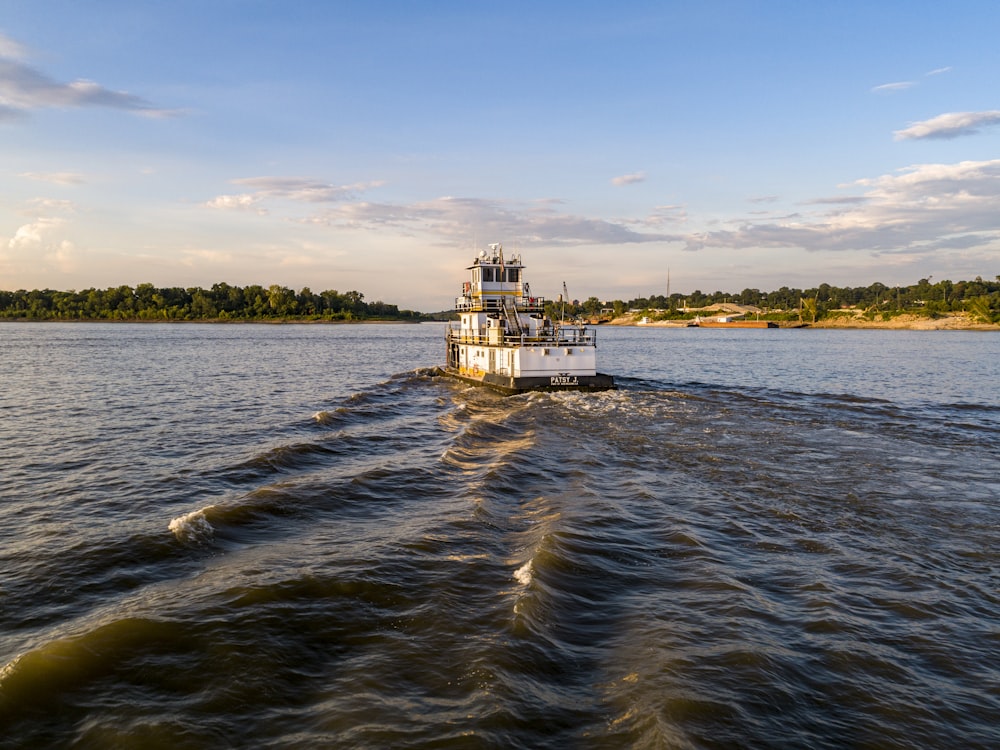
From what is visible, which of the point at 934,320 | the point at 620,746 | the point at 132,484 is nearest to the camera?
the point at 620,746

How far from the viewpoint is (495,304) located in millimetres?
43594

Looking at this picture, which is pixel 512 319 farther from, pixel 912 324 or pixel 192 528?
pixel 912 324

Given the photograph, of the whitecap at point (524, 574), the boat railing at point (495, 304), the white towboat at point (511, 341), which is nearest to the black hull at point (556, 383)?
the white towboat at point (511, 341)

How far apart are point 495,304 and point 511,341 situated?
22.9 feet

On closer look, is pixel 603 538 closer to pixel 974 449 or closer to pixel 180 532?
pixel 180 532

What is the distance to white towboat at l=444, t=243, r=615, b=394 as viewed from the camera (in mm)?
34781

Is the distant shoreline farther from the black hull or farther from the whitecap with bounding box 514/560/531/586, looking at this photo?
the whitecap with bounding box 514/560/531/586

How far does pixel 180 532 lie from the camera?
12.7 metres

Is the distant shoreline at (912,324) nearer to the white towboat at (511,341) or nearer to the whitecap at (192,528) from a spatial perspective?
the white towboat at (511,341)

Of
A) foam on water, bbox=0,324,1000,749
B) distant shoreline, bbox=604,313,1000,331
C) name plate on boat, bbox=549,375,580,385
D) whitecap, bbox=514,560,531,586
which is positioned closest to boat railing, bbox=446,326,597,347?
name plate on boat, bbox=549,375,580,385

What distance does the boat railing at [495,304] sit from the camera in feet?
138

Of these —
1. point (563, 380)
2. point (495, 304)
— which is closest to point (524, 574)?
point (563, 380)

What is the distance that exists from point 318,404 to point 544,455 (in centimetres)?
1746

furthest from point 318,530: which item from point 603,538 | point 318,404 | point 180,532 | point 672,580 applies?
point 318,404
